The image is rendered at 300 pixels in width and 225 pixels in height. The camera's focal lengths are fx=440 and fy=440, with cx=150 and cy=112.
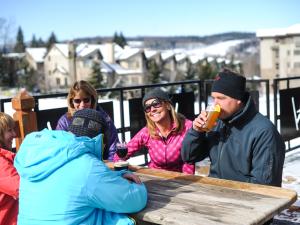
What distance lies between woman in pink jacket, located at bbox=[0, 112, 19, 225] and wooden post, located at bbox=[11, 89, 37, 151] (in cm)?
135

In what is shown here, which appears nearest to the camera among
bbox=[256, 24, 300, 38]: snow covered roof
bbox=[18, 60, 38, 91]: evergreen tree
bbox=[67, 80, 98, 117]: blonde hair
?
bbox=[67, 80, 98, 117]: blonde hair

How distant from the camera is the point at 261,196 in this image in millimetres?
2447

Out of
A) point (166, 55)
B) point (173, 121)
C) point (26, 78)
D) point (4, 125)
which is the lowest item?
point (26, 78)

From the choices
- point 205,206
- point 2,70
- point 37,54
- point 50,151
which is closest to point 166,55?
point 37,54

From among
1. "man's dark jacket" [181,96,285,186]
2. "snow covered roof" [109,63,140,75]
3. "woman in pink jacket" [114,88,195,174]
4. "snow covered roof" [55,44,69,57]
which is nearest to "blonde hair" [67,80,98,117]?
"woman in pink jacket" [114,88,195,174]

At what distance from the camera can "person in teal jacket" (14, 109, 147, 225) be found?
81.4 inches

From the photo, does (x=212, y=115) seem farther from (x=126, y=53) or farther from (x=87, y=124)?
(x=126, y=53)

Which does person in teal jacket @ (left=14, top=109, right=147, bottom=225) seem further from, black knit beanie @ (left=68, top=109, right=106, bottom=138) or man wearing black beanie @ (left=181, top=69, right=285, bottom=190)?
man wearing black beanie @ (left=181, top=69, right=285, bottom=190)

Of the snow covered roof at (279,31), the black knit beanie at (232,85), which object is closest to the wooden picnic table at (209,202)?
the black knit beanie at (232,85)

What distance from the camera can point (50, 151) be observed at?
2.09m

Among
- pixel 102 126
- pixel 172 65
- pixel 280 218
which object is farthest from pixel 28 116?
pixel 172 65

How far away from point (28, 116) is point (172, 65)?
85.6 metres

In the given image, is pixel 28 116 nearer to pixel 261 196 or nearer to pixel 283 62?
pixel 261 196

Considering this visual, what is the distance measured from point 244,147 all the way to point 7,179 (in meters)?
1.53
